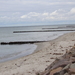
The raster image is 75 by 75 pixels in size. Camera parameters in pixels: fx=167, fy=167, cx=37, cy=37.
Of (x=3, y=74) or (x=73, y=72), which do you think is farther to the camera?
(x=3, y=74)

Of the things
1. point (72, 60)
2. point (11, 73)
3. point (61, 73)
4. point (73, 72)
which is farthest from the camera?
point (11, 73)

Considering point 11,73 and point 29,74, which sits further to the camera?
point 11,73

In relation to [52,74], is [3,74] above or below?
below

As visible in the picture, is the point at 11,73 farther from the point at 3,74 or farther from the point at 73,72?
the point at 73,72

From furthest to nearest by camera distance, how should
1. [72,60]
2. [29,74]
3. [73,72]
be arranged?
[29,74], [72,60], [73,72]

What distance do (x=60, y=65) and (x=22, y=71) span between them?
371cm

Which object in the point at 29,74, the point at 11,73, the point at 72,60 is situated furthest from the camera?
the point at 11,73

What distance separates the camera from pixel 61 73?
203 inches

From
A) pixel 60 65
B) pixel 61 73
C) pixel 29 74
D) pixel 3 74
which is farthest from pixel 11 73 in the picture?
pixel 61 73

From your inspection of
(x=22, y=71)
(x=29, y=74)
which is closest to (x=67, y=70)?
(x=29, y=74)

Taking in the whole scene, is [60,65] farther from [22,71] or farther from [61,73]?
[22,71]

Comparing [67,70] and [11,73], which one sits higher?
[67,70]

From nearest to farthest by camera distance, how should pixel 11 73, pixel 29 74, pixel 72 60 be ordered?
pixel 72 60 → pixel 29 74 → pixel 11 73

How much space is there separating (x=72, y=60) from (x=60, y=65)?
46 cm
